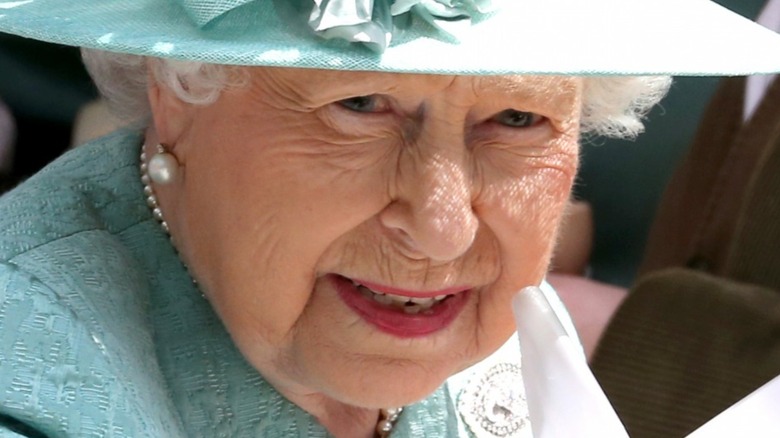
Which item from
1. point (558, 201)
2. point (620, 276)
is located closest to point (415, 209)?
point (558, 201)

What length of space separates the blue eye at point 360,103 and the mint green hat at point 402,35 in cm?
11

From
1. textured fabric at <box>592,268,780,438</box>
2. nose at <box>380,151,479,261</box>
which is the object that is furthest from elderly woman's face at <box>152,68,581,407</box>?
textured fabric at <box>592,268,780,438</box>

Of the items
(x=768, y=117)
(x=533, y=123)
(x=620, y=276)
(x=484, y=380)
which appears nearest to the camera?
(x=533, y=123)

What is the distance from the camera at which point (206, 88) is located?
839 mm

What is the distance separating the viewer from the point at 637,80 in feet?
3.29

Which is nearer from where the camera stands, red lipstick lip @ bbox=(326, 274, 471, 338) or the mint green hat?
the mint green hat

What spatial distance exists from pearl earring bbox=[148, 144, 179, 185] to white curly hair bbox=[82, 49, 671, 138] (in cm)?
8

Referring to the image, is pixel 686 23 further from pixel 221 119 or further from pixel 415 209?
pixel 221 119

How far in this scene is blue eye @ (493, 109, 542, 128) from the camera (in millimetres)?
871

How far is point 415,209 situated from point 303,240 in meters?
0.10

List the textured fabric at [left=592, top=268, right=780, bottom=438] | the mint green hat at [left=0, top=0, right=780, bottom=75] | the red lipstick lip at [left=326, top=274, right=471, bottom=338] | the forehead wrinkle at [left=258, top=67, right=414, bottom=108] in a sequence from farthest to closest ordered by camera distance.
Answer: the textured fabric at [left=592, top=268, right=780, bottom=438] → the red lipstick lip at [left=326, top=274, right=471, bottom=338] → the forehead wrinkle at [left=258, top=67, right=414, bottom=108] → the mint green hat at [left=0, top=0, right=780, bottom=75]

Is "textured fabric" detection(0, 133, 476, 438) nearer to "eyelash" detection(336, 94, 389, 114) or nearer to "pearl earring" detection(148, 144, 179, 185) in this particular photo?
"pearl earring" detection(148, 144, 179, 185)

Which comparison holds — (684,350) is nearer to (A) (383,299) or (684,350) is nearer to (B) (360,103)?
(A) (383,299)

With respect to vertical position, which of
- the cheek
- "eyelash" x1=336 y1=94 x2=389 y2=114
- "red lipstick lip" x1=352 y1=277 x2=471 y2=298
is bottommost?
"red lipstick lip" x1=352 y1=277 x2=471 y2=298
